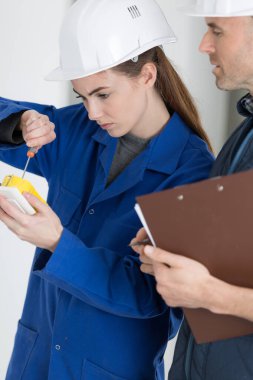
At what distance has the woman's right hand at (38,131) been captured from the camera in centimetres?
170

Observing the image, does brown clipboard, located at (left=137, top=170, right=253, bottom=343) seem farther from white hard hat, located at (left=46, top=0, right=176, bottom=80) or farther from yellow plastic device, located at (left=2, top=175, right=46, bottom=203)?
white hard hat, located at (left=46, top=0, right=176, bottom=80)

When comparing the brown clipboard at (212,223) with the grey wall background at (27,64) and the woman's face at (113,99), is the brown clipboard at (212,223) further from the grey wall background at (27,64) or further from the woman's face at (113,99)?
the grey wall background at (27,64)

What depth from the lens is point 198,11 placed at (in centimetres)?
139

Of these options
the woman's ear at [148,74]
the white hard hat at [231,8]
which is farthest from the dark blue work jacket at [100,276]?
the white hard hat at [231,8]

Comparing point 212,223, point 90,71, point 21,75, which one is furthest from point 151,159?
point 21,75

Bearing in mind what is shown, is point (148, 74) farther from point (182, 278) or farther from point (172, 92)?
point (182, 278)

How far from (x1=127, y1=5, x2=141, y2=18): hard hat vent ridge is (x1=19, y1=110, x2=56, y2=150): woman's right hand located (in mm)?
337

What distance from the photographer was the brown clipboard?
1176 mm

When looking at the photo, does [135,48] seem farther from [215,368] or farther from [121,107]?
[215,368]

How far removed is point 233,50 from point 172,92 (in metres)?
0.41

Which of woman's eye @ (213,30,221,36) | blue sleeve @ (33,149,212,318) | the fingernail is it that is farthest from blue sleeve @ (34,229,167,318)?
woman's eye @ (213,30,221,36)

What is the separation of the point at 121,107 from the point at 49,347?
635 millimetres

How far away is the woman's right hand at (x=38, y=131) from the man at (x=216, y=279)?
0.45 meters

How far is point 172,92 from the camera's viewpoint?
1.76 metres
